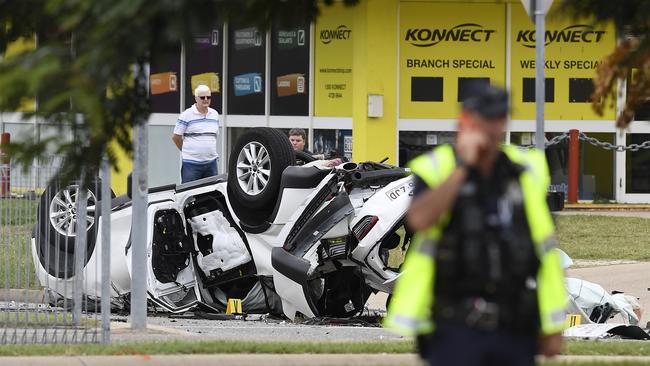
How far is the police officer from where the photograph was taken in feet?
16.3

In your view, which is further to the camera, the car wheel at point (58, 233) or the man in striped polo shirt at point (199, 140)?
the man in striped polo shirt at point (199, 140)

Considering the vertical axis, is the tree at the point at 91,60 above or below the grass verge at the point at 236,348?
above

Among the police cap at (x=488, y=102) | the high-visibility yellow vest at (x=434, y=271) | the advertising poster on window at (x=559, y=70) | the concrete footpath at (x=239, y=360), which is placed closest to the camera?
the police cap at (x=488, y=102)

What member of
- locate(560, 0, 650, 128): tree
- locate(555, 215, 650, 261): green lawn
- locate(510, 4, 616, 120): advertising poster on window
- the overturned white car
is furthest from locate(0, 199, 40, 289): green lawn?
locate(510, 4, 616, 120): advertising poster on window

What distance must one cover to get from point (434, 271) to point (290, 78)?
2092 cm

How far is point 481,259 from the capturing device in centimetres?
499

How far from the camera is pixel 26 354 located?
364 inches

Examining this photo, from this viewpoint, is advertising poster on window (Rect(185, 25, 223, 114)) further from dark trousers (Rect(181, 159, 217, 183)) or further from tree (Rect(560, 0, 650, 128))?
tree (Rect(560, 0, 650, 128))

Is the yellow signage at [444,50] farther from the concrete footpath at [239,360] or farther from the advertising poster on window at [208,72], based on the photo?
the concrete footpath at [239,360]

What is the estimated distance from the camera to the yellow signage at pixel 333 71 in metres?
25.6

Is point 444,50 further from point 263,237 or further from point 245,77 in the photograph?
point 263,237

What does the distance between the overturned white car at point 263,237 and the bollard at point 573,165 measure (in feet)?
40.9

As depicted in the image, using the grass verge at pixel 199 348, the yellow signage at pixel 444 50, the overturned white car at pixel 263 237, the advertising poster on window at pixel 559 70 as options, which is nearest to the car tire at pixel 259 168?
the overturned white car at pixel 263 237

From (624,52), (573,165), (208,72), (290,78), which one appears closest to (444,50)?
(290,78)
